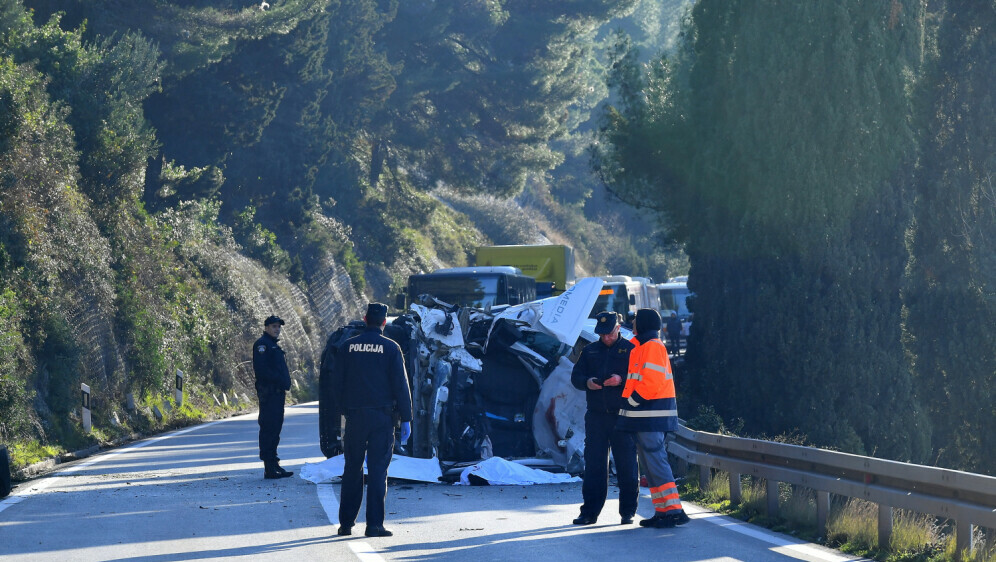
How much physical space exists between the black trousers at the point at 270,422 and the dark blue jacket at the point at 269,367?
0.09m

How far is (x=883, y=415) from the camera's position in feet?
63.0

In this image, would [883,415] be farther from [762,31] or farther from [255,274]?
[255,274]

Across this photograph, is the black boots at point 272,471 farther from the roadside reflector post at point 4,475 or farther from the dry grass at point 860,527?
the dry grass at point 860,527

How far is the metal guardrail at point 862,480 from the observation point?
777 centimetres

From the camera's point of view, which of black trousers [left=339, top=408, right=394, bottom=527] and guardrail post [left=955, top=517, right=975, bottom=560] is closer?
guardrail post [left=955, top=517, right=975, bottom=560]

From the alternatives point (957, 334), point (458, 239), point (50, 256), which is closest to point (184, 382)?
point (50, 256)

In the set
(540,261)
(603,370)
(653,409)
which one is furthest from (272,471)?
(540,261)

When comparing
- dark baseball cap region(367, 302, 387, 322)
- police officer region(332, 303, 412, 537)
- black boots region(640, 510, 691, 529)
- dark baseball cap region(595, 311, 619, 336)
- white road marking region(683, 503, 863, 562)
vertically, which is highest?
dark baseball cap region(367, 302, 387, 322)

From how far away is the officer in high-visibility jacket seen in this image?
9.74 metres

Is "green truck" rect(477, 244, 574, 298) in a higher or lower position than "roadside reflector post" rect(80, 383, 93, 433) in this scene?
higher

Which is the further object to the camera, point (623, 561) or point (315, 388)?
point (315, 388)

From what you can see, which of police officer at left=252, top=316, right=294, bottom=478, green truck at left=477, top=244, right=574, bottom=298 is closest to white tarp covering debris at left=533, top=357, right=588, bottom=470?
police officer at left=252, top=316, right=294, bottom=478

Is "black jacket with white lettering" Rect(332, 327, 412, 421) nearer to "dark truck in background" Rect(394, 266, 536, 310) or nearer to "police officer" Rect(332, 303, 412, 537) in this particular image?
Result: "police officer" Rect(332, 303, 412, 537)

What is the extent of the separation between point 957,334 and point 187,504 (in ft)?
49.1
